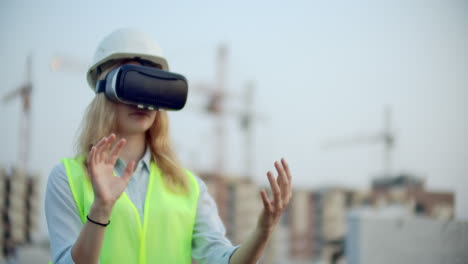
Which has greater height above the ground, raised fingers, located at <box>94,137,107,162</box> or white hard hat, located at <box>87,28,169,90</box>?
white hard hat, located at <box>87,28,169,90</box>

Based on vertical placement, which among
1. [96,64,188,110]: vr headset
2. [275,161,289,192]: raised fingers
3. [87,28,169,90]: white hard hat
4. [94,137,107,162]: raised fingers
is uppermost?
[87,28,169,90]: white hard hat

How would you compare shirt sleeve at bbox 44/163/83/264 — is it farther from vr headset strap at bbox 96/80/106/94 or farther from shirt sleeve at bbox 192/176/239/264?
shirt sleeve at bbox 192/176/239/264

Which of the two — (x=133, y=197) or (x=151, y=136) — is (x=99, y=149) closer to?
(x=133, y=197)

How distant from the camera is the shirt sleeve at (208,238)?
2.15 metres

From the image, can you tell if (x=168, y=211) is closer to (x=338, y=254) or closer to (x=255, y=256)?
(x=255, y=256)

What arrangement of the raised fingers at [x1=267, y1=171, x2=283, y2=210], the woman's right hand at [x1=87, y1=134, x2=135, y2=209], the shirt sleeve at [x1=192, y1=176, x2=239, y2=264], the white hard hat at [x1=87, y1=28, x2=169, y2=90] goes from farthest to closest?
the white hard hat at [x1=87, y1=28, x2=169, y2=90]
the shirt sleeve at [x1=192, y1=176, x2=239, y2=264]
the raised fingers at [x1=267, y1=171, x2=283, y2=210]
the woman's right hand at [x1=87, y1=134, x2=135, y2=209]

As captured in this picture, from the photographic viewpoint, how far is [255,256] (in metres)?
1.98

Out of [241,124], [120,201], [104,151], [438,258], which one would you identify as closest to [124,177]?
[104,151]

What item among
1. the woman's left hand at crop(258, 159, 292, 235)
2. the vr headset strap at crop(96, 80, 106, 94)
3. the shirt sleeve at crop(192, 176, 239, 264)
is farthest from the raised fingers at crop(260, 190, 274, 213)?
the vr headset strap at crop(96, 80, 106, 94)

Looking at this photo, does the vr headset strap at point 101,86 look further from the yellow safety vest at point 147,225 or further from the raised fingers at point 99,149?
the raised fingers at point 99,149

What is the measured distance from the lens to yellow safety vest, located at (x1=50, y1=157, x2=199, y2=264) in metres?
2.01

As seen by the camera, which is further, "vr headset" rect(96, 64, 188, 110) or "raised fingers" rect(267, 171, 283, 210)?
"vr headset" rect(96, 64, 188, 110)

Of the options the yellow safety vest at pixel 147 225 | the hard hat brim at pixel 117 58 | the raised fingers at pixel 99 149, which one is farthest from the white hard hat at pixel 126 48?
the raised fingers at pixel 99 149

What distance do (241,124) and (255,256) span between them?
74544 millimetres
